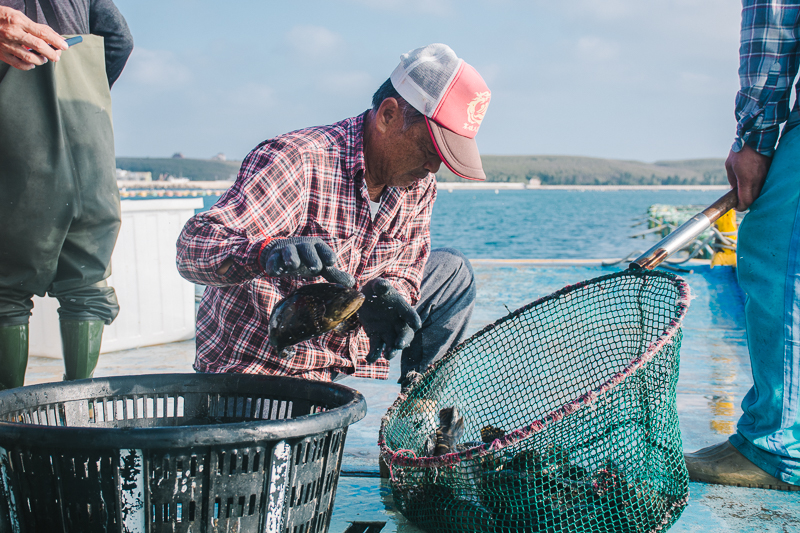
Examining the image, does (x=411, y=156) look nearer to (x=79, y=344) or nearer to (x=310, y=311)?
(x=310, y=311)

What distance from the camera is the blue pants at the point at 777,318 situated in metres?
1.73

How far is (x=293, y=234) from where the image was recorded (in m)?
1.91

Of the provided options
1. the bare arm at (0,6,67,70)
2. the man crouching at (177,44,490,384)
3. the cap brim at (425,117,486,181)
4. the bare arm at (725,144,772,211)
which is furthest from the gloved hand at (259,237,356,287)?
the bare arm at (725,144,772,211)

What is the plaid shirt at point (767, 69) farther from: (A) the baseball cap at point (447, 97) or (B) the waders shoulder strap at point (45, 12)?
(B) the waders shoulder strap at point (45, 12)

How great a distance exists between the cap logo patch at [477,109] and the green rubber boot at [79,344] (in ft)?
5.00

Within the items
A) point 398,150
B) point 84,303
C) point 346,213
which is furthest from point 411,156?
point 84,303

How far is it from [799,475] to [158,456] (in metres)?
1.71

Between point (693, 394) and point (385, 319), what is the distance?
1531 millimetres

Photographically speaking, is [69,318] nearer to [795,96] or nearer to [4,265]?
[4,265]

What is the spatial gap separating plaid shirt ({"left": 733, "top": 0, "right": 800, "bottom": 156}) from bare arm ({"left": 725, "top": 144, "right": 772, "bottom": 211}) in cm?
2

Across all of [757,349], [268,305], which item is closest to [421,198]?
[268,305]

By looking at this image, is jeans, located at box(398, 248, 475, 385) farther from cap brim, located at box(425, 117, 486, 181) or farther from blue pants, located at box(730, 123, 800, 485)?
blue pants, located at box(730, 123, 800, 485)

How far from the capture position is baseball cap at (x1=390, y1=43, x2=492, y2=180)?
5.82 ft

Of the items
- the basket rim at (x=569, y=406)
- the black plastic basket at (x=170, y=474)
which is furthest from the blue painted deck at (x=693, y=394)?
the black plastic basket at (x=170, y=474)
